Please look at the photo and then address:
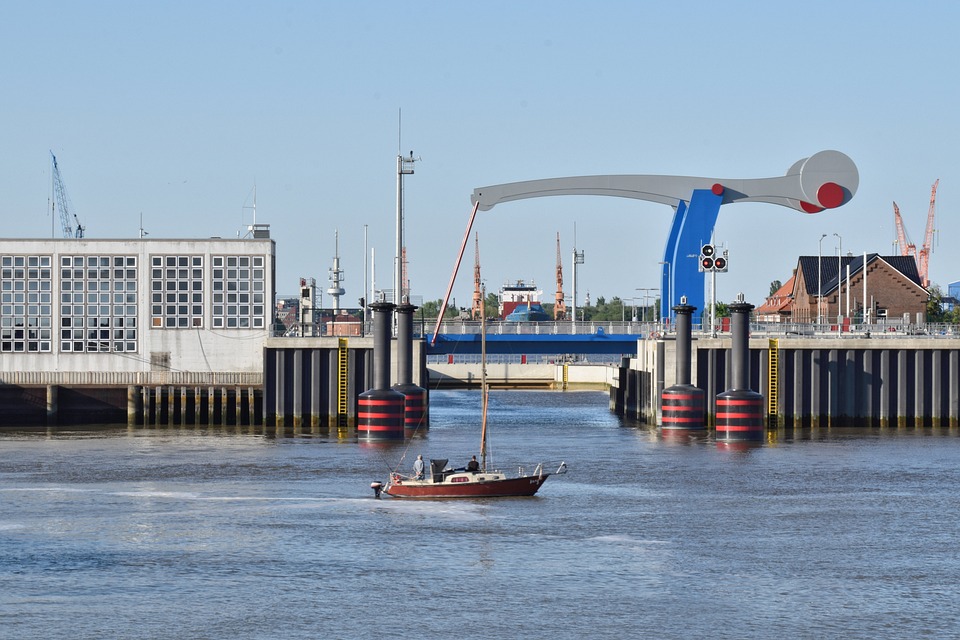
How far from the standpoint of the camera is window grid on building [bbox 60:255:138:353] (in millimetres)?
105375

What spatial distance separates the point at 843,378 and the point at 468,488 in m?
42.5

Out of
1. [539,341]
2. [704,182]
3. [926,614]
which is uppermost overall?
[704,182]

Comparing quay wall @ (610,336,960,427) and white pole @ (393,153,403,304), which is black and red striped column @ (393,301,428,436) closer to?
white pole @ (393,153,403,304)

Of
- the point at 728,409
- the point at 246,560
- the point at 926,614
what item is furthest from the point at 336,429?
the point at 926,614

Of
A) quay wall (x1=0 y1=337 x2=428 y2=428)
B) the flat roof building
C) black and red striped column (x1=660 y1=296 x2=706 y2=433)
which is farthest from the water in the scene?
the flat roof building

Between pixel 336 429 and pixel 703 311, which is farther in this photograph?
pixel 703 311

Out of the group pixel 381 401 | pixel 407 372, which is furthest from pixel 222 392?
pixel 381 401

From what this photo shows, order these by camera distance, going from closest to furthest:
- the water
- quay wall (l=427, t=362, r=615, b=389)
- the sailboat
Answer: the water < the sailboat < quay wall (l=427, t=362, r=615, b=389)

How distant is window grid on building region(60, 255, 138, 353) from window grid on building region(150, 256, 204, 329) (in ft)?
5.21

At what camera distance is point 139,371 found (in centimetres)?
10456

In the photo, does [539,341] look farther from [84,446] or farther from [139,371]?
[84,446]

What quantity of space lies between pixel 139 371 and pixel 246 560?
59799 millimetres

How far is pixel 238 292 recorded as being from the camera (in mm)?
105062

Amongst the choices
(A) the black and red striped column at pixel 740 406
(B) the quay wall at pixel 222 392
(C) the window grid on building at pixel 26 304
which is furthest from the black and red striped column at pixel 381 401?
(C) the window grid on building at pixel 26 304
